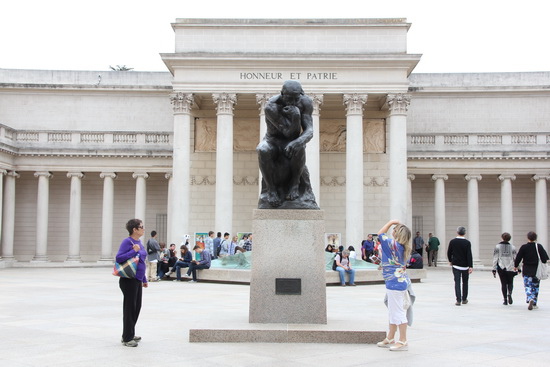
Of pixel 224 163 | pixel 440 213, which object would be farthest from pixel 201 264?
pixel 440 213

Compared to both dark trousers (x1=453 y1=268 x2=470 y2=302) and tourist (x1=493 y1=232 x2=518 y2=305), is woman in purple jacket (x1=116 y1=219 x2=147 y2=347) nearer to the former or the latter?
dark trousers (x1=453 y1=268 x2=470 y2=302)

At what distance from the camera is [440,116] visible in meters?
51.1

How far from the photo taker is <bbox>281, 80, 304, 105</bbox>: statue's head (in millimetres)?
13227

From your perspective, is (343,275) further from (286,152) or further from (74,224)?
(74,224)

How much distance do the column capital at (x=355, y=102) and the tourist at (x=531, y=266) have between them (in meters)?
24.1

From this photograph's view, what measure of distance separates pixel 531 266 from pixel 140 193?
31.4m

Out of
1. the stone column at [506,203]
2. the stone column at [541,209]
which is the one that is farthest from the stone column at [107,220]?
the stone column at [541,209]

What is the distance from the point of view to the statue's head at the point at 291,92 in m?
13.2

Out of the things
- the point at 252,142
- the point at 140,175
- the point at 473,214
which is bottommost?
the point at 473,214

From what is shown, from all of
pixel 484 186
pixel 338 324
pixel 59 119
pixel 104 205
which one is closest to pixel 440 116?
pixel 484 186

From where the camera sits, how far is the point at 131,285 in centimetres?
1191

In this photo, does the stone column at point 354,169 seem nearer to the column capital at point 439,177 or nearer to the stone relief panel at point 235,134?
the column capital at point 439,177

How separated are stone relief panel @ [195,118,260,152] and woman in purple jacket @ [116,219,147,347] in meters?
34.5

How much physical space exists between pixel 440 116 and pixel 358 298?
3264 centimetres
